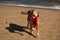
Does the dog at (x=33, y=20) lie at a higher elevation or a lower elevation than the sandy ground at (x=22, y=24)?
higher

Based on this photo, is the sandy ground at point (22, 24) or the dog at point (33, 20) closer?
the dog at point (33, 20)

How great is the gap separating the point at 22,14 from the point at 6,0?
8.30ft

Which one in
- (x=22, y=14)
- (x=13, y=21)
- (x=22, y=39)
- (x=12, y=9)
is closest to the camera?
(x=22, y=39)

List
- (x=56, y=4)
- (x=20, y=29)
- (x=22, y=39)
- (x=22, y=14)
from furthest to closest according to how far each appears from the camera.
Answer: (x=56, y=4), (x=22, y=14), (x=20, y=29), (x=22, y=39)

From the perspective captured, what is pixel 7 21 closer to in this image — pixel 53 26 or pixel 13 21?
pixel 13 21

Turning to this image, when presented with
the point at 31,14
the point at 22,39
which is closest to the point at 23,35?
the point at 22,39

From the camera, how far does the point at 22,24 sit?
10375 millimetres

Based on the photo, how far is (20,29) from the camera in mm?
9875

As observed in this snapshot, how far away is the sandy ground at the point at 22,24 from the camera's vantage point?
364 inches

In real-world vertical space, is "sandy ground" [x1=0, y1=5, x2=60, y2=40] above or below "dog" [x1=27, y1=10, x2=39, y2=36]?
below

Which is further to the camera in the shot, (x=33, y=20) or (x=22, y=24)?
(x=22, y=24)

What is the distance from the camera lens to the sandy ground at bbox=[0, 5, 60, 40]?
9.26m

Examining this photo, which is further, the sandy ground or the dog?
the sandy ground

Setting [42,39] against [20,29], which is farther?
[20,29]
